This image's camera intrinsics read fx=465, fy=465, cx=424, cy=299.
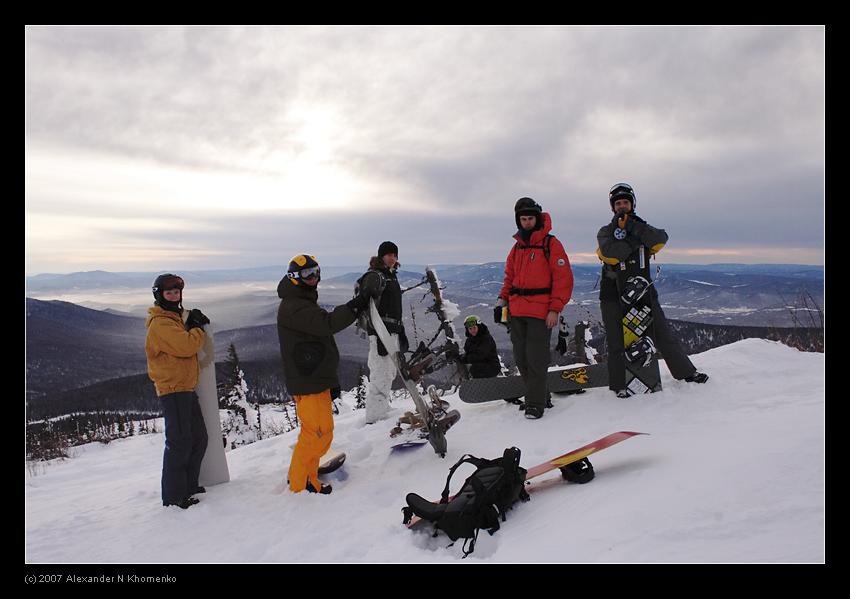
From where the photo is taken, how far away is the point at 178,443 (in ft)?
16.0

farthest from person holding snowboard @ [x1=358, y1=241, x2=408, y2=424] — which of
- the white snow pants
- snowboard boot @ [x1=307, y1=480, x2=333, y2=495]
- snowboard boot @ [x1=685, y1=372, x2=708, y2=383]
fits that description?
snowboard boot @ [x1=685, y1=372, x2=708, y2=383]

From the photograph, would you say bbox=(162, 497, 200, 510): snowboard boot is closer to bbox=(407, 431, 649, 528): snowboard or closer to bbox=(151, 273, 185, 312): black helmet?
bbox=(151, 273, 185, 312): black helmet

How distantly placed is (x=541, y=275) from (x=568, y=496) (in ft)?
8.62

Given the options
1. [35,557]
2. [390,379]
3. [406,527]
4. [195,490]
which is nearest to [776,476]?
[406,527]

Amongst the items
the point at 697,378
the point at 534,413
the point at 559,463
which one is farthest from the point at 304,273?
the point at 697,378

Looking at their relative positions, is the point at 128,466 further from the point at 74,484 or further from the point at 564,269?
the point at 564,269

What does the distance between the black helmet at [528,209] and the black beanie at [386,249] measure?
1.89 meters

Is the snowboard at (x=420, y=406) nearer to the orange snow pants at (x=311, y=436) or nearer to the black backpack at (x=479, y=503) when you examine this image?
the orange snow pants at (x=311, y=436)

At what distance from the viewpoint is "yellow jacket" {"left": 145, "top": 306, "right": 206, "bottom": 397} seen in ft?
15.4

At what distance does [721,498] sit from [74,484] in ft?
27.7

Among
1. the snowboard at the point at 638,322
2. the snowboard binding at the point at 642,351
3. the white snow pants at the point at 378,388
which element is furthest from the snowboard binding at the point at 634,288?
the white snow pants at the point at 378,388

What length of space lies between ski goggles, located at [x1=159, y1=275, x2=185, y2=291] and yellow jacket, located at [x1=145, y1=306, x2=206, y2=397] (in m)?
0.23

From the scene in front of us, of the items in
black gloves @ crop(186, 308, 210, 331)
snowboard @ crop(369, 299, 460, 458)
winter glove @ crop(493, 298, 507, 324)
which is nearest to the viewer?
black gloves @ crop(186, 308, 210, 331)

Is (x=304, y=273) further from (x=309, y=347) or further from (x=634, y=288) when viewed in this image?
(x=634, y=288)
